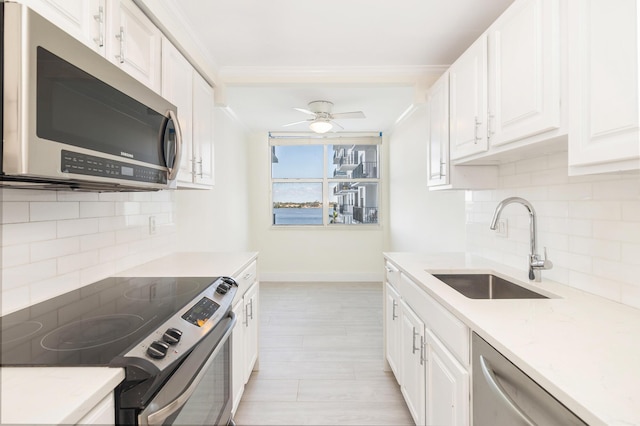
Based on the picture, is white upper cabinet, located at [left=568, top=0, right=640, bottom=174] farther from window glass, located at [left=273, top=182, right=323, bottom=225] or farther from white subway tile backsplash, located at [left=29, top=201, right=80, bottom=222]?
window glass, located at [left=273, top=182, right=323, bottom=225]

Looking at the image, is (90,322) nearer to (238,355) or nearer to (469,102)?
(238,355)

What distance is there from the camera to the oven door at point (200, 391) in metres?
0.88

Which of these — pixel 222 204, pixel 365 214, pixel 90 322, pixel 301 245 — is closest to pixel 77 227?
pixel 90 322

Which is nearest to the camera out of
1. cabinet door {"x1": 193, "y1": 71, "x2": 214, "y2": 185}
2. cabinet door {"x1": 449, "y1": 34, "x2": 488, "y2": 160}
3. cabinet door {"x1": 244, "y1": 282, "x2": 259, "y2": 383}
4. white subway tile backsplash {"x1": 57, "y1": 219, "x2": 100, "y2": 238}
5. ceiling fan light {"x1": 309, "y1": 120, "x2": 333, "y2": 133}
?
white subway tile backsplash {"x1": 57, "y1": 219, "x2": 100, "y2": 238}

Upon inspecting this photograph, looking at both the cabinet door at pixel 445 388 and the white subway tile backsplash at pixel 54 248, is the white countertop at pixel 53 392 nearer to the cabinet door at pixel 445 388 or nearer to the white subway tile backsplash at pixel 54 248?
the white subway tile backsplash at pixel 54 248

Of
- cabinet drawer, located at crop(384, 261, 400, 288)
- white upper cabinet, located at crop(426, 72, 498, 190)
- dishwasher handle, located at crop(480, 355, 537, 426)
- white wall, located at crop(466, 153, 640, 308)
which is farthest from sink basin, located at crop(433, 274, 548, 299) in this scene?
dishwasher handle, located at crop(480, 355, 537, 426)

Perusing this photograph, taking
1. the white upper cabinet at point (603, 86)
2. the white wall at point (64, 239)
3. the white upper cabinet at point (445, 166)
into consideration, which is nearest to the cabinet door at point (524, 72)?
the white upper cabinet at point (603, 86)

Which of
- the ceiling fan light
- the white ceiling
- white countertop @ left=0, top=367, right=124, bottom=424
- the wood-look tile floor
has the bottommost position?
the wood-look tile floor

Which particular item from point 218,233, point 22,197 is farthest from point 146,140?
point 218,233

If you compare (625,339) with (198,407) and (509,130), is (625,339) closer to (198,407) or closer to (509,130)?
(509,130)

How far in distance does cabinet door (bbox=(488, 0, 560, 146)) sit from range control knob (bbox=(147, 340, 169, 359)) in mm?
1548

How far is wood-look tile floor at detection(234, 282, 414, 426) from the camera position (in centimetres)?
A: 201

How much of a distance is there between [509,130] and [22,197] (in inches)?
81.5

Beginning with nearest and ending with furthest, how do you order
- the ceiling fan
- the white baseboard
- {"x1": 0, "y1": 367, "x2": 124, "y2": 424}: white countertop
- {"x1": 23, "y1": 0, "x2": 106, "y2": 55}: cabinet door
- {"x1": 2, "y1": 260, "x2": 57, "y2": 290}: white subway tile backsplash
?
1. {"x1": 0, "y1": 367, "x2": 124, "y2": 424}: white countertop
2. {"x1": 23, "y1": 0, "x2": 106, "y2": 55}: cabinet door
3. {"x1": 2, "y1": 260, "x2": 57, "y2": 290}: white subway tile backsplash
4. the ceiling fan
5. the white baseboard
